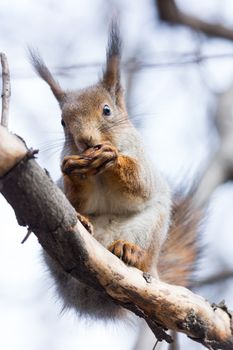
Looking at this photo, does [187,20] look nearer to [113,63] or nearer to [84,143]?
[113,63]

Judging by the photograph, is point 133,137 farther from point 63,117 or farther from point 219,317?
point 219,317

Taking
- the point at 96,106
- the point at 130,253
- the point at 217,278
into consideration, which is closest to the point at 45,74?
the point at 96,106

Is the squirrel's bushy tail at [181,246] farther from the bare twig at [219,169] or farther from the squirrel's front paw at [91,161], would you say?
the squirrel's front paw at [91,161]

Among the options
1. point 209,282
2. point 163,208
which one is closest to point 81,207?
point 163,208

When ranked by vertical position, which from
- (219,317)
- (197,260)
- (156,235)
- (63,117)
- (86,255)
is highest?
(63,117)

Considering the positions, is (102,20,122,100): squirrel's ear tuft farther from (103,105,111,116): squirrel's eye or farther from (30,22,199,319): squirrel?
(103,105,111,116): squirrel's eye

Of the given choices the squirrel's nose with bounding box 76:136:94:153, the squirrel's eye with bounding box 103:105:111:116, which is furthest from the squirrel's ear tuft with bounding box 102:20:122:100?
the squirrel's nose with bounding box 76:136:94:153

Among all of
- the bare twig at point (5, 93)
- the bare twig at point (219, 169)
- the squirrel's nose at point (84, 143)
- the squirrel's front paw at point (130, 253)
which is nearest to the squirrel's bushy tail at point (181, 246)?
the bare twig at point (219, 169)
